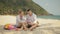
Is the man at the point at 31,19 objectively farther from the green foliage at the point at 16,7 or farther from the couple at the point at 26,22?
the green foliage at the point at 16,7

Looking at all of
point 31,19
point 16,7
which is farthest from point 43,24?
point 16,7

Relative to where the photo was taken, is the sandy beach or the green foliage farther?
the green foliage

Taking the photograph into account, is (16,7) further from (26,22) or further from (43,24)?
(26,22)

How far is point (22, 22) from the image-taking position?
13.9 ft

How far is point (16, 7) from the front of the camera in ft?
21.4

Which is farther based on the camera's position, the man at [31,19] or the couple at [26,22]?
the man at [31,19]

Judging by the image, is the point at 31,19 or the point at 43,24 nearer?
the point at 31,19

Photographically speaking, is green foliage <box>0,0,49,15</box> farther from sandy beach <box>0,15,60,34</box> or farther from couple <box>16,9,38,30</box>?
couple <box>16,9,38,30</box>

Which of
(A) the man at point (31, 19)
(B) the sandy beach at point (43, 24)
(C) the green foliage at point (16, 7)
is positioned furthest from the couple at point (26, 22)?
(C) the green foliage at point (16, 7)

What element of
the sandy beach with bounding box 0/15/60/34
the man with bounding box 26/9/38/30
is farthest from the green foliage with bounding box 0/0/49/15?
the man with bounding box 26/9/38/30

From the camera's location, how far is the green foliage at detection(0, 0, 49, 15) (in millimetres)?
6483

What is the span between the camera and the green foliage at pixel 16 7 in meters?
6.48

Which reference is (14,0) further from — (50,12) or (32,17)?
(32,17)

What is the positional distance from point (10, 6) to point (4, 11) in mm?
347
